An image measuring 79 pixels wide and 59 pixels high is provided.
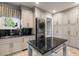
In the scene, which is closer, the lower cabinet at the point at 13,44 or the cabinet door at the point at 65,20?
the lower cabinet at the point at 13,44

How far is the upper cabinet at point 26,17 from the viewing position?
3.28 meters

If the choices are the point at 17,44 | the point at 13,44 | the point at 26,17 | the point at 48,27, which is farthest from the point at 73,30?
the point at 13,44

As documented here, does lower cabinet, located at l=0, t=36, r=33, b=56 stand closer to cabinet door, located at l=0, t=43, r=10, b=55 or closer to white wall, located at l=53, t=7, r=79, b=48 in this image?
cabinet door, located at l=0, t=43, r=10, b=55

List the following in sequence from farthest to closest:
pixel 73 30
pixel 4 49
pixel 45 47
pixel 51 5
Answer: pixel 73 30 < pixel 51 5 < pixel 4 49 < pixel 45 47

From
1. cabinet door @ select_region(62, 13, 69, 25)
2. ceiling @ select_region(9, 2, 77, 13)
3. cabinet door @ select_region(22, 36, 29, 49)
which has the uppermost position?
ceiling @ select_region(9, 2, 77, 13)

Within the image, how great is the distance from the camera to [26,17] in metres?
3.49

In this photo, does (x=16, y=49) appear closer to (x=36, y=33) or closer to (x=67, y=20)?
(x=36, y=33)

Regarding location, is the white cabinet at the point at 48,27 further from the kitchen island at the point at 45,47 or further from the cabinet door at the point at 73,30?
the kitchen island at the point at 45,47

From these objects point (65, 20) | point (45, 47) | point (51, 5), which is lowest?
point (45, 47)

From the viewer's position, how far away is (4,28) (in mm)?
2957

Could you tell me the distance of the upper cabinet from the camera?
3.28 meters

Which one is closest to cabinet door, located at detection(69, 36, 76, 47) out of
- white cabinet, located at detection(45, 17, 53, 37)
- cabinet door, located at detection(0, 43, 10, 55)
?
white cabinet, located at detection(45, 17, 53, 37)

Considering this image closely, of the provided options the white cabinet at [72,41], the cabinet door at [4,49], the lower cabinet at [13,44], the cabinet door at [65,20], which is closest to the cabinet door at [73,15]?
the cabinet door at [65,20]

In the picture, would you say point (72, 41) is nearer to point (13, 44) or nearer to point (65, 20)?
point (65, 20)
